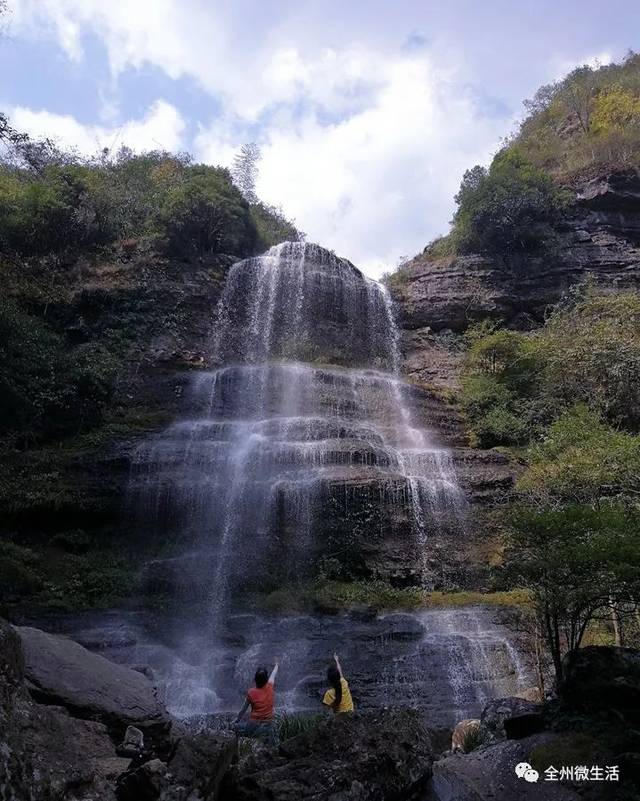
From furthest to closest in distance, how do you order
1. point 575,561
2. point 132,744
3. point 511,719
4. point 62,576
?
point 62,576 < point 511,719 < point 575,561 < point 132,744

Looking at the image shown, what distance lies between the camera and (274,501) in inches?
603

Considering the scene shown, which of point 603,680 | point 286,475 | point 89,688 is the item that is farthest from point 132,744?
point 286,475

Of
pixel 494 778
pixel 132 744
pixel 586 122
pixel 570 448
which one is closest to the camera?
pixel 132 744

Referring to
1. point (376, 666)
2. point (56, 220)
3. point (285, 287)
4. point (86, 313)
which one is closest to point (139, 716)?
point (376, 666)

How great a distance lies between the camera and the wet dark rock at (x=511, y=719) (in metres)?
7.10

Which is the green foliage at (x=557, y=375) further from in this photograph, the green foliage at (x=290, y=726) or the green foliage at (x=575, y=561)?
A: the green foliage at (x=290, y=726)

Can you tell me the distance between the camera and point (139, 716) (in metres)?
6.55

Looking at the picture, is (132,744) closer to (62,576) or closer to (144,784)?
(144,784)

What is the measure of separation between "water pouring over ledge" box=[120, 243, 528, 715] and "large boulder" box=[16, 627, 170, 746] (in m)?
3.47

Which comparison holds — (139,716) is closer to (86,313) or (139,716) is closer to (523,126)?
(86,313)

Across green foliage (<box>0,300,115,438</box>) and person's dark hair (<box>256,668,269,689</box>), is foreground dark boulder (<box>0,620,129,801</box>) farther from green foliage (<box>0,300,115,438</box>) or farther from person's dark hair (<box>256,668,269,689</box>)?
green foliage (<box>0,300,115,438</box>)

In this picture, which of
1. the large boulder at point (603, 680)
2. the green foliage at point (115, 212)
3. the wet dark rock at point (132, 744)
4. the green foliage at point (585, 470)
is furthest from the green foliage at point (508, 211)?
the wet dark rock at point (132, 744)

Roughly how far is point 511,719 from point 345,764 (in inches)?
119

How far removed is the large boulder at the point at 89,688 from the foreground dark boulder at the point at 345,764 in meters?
1.75
